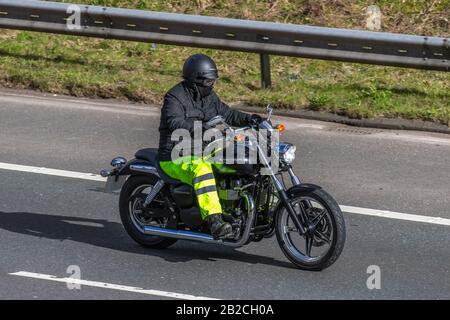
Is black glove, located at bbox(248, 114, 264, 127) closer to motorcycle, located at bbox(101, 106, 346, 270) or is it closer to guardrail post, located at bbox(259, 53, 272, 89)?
motorcycle, located at bbox(101, 106, 346, 270)

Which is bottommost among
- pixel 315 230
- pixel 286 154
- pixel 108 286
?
pixel 108 286

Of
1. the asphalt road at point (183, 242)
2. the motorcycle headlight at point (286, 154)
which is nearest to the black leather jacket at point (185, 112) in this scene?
the motorcycle headlight at point (286, 154)

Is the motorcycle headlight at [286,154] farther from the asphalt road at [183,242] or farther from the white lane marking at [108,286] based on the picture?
the white lane marking at [108,286]

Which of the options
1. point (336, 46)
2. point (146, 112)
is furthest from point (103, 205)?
point (336, 46)

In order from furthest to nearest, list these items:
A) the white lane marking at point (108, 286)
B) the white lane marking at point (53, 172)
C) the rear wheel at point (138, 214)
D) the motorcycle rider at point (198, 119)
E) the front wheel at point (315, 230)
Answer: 1. the white lane marking at point (53, 172)
2. the rear wheel at point (138, 214)
3. the motorcycle rider at point (198, 119)
4. the front wheel at point (315, 230)
5. the white lane marking at point (108, 286)

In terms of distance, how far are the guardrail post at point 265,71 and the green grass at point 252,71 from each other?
0.10 meters

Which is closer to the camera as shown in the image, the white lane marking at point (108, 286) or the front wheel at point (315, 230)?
the white lane marking at point (108, 286)

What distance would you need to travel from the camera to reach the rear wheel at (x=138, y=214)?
9375mm

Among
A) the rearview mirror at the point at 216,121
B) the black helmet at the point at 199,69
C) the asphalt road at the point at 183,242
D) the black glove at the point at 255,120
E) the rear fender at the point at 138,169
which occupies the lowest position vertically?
the asphalt road at the point at 183,242

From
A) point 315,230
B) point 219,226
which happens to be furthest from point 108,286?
point 315,230

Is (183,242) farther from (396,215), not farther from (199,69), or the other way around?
(396,215)

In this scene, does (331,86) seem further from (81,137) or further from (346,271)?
(346,271)

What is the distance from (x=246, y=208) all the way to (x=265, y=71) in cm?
550

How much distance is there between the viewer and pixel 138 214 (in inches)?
371
